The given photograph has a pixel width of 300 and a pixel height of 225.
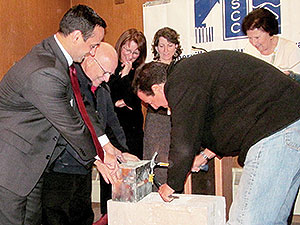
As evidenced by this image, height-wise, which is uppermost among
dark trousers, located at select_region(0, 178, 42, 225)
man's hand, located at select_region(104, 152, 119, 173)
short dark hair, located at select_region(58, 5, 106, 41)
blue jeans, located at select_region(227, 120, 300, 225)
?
short dark hair, located at select_region(58, 5, 106, 41)

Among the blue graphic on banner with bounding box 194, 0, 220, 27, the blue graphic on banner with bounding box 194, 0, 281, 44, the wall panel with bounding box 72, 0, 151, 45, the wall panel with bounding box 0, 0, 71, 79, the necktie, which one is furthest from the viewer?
the wall panel with bounding box 72, 0, 151, 45

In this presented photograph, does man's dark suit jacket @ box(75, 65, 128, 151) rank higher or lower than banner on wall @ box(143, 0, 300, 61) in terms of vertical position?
lower

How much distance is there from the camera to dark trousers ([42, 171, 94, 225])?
7.11ft

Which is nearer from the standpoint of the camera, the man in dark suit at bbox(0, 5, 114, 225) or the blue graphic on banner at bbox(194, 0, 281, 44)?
the man in dark suit at bbox(0, 5, 114, 225)

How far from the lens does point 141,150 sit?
297 centimetres

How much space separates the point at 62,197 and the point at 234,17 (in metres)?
2.33

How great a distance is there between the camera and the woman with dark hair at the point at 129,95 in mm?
2869

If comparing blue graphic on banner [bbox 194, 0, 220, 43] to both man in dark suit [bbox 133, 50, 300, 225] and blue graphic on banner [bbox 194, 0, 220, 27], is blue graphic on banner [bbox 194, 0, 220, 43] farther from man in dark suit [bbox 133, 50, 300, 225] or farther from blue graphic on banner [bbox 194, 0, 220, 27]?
man in dark suit [bbox 133, 50, 300, 225]

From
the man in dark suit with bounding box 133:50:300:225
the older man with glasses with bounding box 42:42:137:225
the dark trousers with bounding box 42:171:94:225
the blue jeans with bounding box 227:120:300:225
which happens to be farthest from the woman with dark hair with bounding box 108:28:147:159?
the blue jeans with bounding box 227:120:300:225

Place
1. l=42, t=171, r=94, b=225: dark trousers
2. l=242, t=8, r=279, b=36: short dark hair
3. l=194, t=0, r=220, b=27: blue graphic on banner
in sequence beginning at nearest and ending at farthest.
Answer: l=42, t=171, r=94, b=225: dark trousers → l=242, t=8, r=279, b=36: short dark hair → l=194, t=0, r=220, b=27: blue graphic on banner

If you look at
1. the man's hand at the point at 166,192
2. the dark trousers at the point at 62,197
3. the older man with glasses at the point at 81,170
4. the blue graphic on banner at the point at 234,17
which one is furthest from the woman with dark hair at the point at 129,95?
the man's hand at the point at 166,192

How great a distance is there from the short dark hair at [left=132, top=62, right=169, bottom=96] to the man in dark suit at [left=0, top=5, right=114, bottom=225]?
0.31 m

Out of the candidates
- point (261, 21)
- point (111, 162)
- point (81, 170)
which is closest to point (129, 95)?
point (81, 170)

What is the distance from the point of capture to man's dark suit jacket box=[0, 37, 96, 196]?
1637 mm
